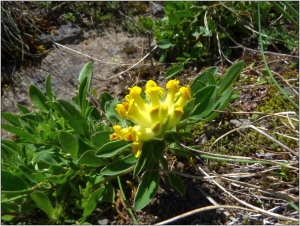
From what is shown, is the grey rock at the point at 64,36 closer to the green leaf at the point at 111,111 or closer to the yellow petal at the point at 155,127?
the green leaf at the point at 111,111

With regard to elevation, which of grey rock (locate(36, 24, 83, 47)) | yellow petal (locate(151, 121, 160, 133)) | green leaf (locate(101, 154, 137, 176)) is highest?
grey rock (locate(36, 24, 83, 47))

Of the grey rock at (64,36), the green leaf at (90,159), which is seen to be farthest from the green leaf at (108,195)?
the grey rock at (64,36)

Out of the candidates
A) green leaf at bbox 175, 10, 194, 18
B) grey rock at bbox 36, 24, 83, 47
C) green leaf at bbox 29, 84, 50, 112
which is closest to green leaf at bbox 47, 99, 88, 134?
green leaf at bbox 29, 84, 50, 112

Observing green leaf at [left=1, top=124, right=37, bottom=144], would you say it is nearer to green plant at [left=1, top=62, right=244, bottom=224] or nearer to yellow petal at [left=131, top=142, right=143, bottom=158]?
green plant at [left=1, top=62, right=244, bottom=224]

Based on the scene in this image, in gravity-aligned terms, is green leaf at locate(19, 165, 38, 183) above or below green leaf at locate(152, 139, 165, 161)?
below

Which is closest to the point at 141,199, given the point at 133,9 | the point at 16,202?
the point at 16,202

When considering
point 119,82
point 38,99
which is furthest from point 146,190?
point 119,82

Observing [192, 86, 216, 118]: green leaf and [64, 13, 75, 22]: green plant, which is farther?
[64, 13, 75, 22]: green plant
